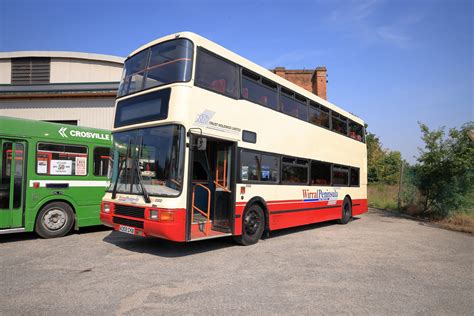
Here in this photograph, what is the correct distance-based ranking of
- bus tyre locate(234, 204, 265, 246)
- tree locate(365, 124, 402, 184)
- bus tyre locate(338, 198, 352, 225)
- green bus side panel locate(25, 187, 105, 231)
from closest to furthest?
bus tyre locate(234, 204, 265, 246), green bus side panel locate(25, 187, 105, 231), bus tyre locate(338, 198, 352, 225), tree locate(365, 124, 402, 184)

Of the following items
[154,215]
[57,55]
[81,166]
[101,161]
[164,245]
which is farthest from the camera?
[57,55]

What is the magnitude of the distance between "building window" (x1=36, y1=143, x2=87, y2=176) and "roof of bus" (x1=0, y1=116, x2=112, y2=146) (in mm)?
195

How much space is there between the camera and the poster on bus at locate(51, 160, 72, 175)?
837 cm

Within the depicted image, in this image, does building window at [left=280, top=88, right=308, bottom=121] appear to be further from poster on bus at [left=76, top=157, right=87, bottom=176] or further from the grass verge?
the grass verge

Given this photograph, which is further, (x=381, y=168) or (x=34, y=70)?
(x=381, y=168)

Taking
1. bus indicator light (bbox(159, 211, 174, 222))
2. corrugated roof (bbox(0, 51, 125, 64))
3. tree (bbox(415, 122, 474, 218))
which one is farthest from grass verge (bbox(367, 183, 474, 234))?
corrugated roof (bbox(0, 51, 125, 64))

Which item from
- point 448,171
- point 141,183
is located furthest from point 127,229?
point 448,171

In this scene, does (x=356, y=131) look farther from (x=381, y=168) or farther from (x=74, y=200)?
(x=381, y=168)

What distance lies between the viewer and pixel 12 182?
766 cm

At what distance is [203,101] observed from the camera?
266 inches

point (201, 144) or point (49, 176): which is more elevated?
point (201, 144)

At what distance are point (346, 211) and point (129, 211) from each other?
30.1ft

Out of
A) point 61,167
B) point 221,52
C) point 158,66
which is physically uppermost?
point 221,52

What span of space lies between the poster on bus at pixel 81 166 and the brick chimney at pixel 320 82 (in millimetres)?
20488
